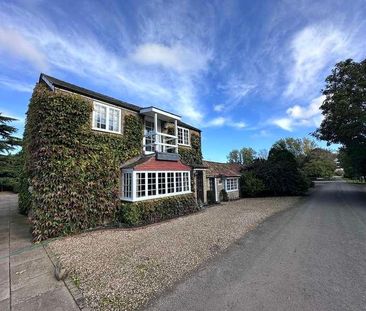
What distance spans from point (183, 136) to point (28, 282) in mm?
13012

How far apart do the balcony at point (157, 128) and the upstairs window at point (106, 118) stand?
6.11 ft

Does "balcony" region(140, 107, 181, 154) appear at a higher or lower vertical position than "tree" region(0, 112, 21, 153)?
lower

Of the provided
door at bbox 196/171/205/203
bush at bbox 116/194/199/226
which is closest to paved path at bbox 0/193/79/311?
bush at bbox 116/194/199/226

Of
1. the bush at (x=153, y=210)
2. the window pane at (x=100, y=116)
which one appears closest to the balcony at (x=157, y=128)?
the window pane at (x=100, y=116)

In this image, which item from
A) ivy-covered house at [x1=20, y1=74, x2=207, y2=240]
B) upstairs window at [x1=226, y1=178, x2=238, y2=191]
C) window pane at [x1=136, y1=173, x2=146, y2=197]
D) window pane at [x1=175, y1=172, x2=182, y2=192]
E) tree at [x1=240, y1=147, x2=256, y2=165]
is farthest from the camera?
tree at [x1=240, y1=147, x2=256, y2=165]

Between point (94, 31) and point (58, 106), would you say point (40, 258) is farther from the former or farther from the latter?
point (94, 31)

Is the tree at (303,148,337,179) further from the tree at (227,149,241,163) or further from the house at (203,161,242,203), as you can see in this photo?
the house at (203,161,242,203)

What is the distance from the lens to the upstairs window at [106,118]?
10.8 m

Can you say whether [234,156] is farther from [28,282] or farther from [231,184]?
[28,282]

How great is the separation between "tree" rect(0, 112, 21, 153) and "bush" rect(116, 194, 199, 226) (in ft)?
86.5

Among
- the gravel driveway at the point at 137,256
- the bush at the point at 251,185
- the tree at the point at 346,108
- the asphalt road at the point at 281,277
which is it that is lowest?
the asphalt road at the point at 281,277

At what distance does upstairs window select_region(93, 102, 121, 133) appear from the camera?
10.8m

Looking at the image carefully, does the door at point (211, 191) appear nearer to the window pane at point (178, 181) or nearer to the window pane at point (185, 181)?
the window pane at point (185, 181)

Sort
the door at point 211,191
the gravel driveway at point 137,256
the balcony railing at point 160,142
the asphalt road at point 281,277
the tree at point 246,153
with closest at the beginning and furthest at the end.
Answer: the asphalt road at point 281,277, the gravel driveway at point 137,256, the balcony railing at point 160,142, the door at point 211,191, the tree at point 246,153
